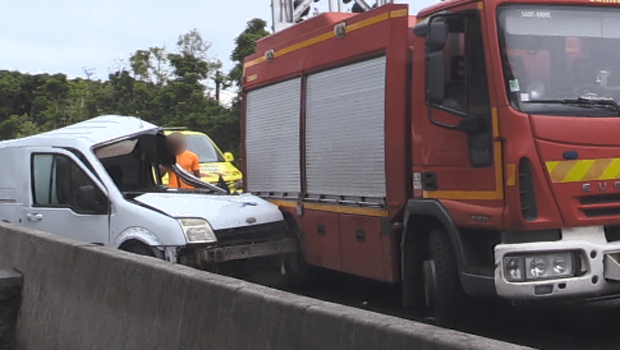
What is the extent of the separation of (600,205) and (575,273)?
55cm

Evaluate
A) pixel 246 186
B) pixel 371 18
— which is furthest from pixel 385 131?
pixel 246 186

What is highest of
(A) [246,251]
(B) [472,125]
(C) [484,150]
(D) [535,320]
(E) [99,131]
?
(E) [99,131]

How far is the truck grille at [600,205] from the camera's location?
239 inches

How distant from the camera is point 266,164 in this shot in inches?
414

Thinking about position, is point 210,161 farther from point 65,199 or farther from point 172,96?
point 172,96

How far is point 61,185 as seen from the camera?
9.51 m

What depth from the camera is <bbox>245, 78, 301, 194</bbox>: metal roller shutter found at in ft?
31.8

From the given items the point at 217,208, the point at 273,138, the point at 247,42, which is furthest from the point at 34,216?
the point at 247,42

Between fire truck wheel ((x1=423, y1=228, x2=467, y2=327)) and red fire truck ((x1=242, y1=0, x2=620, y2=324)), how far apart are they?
1cm

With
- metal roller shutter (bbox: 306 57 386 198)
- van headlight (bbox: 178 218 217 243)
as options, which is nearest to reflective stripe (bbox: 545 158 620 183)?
metal roller shutter (bbox: 306 57 386 198)

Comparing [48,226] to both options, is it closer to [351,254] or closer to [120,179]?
[120,179]

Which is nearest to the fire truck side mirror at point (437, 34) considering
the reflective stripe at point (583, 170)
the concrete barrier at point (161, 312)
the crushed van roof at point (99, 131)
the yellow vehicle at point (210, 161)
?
the reflective stripe at point (583, 170)

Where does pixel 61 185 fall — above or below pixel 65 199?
above

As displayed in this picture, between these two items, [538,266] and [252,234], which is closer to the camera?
[538,266]
